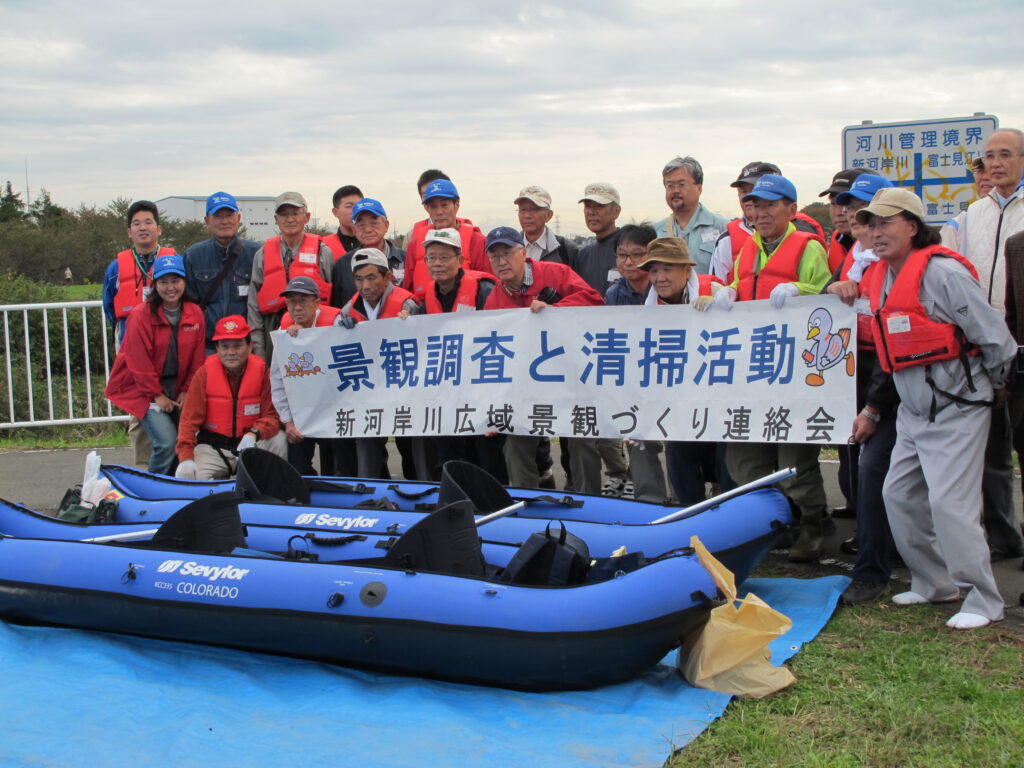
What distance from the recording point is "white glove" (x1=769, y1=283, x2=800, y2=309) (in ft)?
20.6

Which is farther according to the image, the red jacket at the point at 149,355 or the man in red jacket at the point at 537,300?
the red jacket at the point at 149,355

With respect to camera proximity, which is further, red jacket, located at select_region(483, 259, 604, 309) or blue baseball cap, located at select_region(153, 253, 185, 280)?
blue baseball cap, located at select_region(153, 253, 185, 280)

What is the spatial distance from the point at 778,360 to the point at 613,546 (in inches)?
67.0

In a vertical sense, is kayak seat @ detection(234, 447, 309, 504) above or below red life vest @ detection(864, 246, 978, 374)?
below

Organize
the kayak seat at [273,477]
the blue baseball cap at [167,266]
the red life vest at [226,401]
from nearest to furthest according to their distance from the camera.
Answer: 1. the kayak seat at [273,477]
2. the red life vest at [226,401]
3. the blue baseball cap at [167,266]

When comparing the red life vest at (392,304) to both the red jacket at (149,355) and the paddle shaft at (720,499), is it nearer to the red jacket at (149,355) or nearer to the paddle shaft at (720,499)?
the red jacket at (149,355)

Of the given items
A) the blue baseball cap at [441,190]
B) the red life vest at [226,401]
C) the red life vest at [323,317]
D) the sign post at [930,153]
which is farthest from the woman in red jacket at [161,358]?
the sign post at [930,153]

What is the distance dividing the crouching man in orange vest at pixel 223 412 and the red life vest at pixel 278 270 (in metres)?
0.46

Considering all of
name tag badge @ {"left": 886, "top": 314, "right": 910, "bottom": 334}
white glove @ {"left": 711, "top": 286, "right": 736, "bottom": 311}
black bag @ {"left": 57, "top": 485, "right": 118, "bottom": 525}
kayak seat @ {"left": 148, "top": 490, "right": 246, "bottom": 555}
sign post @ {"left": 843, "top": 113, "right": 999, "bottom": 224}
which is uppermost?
sign post @ {"left": 843, "top": 113, "right": 999, "bottom": 224}

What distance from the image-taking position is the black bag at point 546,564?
16.0 feet

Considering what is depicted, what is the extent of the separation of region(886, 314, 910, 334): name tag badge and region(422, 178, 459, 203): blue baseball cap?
4.22 metres

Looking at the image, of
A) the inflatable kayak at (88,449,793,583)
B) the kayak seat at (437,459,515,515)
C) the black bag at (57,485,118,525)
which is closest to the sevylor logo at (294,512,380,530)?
the inflatable kayak at (88,449,793,583)

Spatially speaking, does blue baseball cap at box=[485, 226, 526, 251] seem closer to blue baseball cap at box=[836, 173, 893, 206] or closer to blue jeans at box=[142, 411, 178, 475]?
blue baseball cap at box=[836, 173, 893, 206]

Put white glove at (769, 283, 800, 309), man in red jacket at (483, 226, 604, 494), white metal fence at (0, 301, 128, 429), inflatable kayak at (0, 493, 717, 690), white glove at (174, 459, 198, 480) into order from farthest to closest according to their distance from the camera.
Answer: white metal fence at (0, 301, 128, 429)
white glove at (174, 459, 198, 480)
man in red jacket at (483, 226, 604, 494)
white glove at (769, 283, 800, 309)
inflatable kayak at (0, 493, 717, 690)
